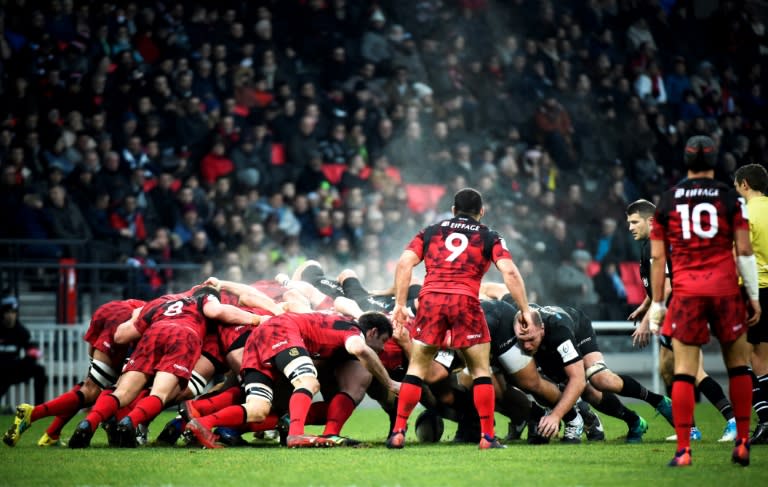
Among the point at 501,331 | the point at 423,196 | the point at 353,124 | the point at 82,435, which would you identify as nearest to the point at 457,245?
the point at 501,331

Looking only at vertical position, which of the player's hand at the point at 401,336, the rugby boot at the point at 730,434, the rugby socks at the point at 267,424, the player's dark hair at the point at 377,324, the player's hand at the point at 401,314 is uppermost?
the player's hand at the point at 401,314

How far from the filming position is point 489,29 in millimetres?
20016

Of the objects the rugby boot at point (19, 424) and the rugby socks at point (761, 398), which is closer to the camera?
the rugby socks at point (761, 398)

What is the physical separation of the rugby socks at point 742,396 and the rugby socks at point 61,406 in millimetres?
5213

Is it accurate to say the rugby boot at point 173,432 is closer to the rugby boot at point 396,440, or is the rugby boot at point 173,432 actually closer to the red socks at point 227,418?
the red socks at point 227,418

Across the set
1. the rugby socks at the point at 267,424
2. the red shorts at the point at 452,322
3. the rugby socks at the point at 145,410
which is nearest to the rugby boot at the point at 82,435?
the rugby socks at the point at 145,410

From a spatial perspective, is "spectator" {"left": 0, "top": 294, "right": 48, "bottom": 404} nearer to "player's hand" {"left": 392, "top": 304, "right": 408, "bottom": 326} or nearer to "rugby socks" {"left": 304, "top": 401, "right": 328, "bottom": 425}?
"rugby socks" {"left": 304, "top": 401, "right": 328, "bottom": 425}

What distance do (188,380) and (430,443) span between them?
198 centimetres

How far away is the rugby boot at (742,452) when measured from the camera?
679cm

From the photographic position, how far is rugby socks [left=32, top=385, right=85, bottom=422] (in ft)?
30.0

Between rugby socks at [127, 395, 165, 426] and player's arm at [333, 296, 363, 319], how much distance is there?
6.96ft

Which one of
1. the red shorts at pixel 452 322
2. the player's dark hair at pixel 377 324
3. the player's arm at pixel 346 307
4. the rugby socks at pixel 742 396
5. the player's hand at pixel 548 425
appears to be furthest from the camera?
the player's arm at pixel 346 307

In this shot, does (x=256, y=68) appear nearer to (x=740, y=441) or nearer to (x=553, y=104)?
(x=553, y=104)

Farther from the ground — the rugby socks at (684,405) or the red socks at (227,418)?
the rugby socks at (684,405)
